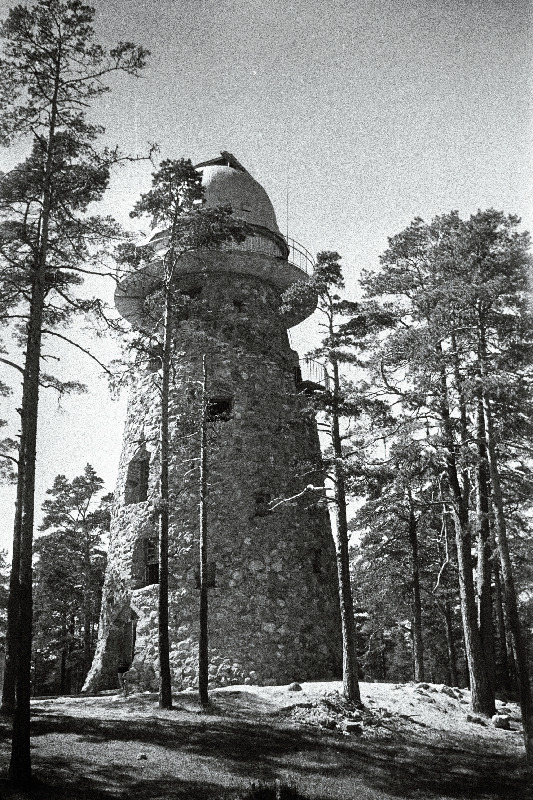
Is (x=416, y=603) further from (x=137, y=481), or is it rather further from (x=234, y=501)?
(x=137, y=481)

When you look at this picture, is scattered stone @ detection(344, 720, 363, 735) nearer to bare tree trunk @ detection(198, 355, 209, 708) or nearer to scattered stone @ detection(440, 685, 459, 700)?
bare tree trunk @ detection(198, 355, 209, 708)

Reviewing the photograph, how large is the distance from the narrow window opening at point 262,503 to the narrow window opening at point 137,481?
4339 mm

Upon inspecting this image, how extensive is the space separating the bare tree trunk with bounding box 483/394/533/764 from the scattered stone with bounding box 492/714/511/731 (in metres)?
1.42

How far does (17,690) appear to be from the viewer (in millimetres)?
9891

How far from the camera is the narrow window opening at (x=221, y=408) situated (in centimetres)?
2319

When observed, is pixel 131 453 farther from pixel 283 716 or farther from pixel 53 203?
pixel 53 203

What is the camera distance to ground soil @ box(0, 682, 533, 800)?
1005cm

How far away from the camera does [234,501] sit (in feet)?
72.6

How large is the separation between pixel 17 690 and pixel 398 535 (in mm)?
18903

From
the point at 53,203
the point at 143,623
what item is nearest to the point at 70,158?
the point at 53,203

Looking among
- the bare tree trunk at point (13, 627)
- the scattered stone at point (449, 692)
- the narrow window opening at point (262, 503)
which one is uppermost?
the narrow window opening at point (262, 503)

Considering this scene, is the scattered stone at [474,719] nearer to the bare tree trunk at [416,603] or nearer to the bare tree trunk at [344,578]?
the bare tree trunk at [344,578]

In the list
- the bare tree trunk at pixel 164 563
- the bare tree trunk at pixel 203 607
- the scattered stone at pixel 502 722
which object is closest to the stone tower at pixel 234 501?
the bare tree trunk at pixel 203 607

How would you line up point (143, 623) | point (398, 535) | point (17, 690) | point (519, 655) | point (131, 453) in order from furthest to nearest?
point (398, 535), point (131, 453), point (143, 623), point (519, 655), point (17, 690)
